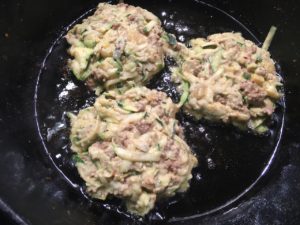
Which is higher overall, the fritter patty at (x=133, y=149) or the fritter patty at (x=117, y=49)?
the fritter patty at (x=117, y=49)

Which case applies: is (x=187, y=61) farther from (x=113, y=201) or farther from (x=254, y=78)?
(x=113, y=201)

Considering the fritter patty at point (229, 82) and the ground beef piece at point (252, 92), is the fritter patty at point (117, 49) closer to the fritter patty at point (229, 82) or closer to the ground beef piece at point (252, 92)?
the fritter patty at point (229, 82)

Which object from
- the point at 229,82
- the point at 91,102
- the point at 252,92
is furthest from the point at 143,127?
the point at 252,92

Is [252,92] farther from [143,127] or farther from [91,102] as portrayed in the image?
[91,102]

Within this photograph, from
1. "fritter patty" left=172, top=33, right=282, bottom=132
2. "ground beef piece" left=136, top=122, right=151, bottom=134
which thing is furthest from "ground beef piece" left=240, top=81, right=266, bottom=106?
"ground beef piece" left=136, top=122, right=151, bottom=134

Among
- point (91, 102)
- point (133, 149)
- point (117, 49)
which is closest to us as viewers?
point (133, 149)

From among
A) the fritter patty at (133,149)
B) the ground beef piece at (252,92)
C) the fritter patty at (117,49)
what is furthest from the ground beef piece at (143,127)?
the ground beef piece at (252,92)

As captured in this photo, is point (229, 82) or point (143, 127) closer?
point (143, 127)

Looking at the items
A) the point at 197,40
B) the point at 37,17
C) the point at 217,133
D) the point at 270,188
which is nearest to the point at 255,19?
the point at 197,40

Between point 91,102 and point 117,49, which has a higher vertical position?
point 117,49

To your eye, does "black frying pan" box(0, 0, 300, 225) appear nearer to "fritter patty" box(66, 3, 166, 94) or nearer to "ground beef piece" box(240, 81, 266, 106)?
"fritter patty" box(66, 3, 166, 94)
